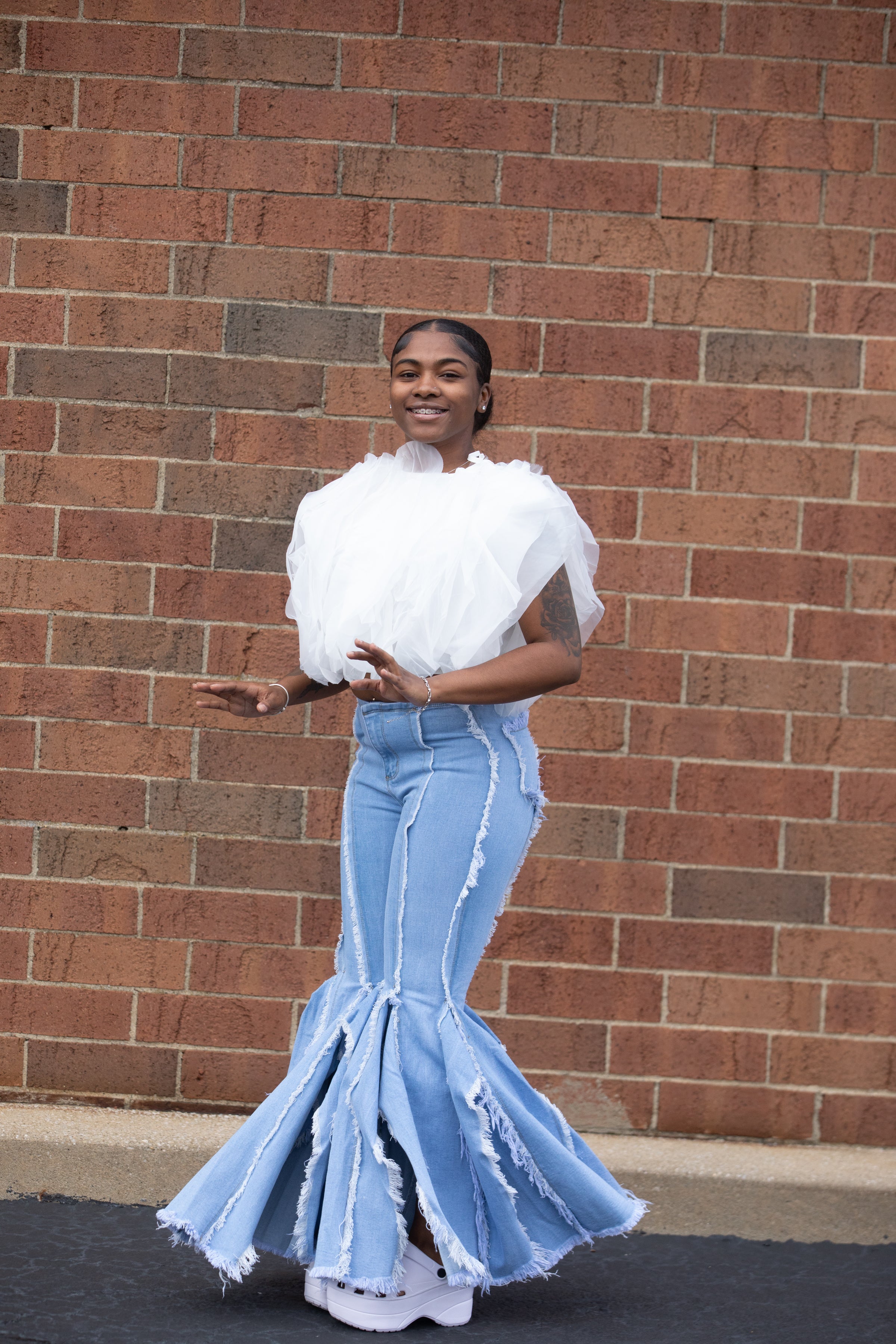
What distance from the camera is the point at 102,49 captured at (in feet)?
13.5

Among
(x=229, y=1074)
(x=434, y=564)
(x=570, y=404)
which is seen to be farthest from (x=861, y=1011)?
(x=434, y=564)

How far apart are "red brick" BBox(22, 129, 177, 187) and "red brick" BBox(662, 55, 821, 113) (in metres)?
1.49

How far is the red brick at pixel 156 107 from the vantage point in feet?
13.5

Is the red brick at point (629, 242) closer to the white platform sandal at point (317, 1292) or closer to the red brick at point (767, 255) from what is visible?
the red brick at point (767, 255)

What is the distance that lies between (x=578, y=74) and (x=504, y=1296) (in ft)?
10.9

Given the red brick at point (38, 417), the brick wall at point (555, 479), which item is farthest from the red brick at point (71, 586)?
the red brick at point (38, 417)

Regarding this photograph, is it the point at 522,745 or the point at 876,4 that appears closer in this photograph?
the point at 522,745

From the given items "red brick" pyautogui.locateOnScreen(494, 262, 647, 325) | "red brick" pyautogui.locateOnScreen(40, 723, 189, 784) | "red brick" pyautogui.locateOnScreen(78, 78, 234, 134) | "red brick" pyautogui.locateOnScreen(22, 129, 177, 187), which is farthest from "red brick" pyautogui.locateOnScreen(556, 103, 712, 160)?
"red brick" pyautogui.locateOnScreen(40, 723, 189, 784)

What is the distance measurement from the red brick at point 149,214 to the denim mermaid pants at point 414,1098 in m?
1.82

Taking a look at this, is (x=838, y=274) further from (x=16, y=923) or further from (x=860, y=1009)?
(x=16, y=923)

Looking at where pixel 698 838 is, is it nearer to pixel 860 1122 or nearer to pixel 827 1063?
pixel 827 1063

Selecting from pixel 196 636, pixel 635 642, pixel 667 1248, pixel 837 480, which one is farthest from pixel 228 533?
pixel 667 1248

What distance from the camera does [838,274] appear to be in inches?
162

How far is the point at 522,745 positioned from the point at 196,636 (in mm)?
1380
